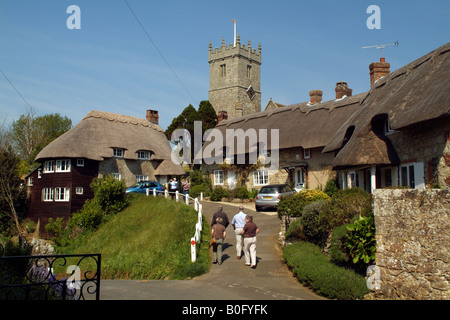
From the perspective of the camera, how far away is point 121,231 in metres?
26.2

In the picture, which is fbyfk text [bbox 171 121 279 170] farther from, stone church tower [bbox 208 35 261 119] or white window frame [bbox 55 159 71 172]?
stone church tower [bbox 208 35 261 119]

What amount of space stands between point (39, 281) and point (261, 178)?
88.0 ft

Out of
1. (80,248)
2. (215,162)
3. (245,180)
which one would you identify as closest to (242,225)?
(80,248)

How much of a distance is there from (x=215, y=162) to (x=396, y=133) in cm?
2180

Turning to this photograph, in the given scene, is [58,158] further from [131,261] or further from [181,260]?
[181,260]

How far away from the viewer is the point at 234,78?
63.5 metres

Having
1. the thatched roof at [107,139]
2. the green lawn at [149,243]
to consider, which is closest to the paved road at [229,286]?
the green lawn at [149,243]

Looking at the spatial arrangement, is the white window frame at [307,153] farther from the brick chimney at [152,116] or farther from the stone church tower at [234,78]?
the stone church tower at [234,78]

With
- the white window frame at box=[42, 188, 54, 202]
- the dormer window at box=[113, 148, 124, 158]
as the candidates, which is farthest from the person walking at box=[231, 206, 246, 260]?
the white window frame at box=[42, 188, 54, 202]

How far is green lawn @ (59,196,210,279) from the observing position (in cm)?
1461

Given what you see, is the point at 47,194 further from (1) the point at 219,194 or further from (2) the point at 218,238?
(2) the point at 218,238

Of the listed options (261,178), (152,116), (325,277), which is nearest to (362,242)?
(325,277)

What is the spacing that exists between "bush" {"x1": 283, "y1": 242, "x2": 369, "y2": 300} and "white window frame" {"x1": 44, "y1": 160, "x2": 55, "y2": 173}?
85.7 feet

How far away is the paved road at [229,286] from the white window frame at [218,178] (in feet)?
69.7
